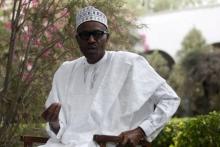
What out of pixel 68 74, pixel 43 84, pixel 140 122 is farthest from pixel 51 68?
pixel 140 122

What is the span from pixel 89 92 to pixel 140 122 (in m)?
0.43

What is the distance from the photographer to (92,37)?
3893mm

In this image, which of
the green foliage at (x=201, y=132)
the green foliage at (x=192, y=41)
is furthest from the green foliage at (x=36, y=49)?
the green foliage at (x=192, y=41)

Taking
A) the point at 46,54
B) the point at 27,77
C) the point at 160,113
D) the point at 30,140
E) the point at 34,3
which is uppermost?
the point at 34,3

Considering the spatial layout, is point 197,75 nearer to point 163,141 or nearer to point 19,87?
point 163,141

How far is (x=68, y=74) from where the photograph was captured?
4.21 m

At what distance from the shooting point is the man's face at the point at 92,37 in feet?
12.8

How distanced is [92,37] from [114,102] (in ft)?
1.53

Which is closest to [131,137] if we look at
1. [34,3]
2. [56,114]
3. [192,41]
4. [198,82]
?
A: [56,114]

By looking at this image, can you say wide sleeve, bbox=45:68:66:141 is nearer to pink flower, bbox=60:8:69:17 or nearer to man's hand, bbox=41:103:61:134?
man's hand, bbox=41:103:61:134

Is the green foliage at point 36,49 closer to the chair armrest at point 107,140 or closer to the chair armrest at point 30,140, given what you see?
the chair armrest at point 30,140

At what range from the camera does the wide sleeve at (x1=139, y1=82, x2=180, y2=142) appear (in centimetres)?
365

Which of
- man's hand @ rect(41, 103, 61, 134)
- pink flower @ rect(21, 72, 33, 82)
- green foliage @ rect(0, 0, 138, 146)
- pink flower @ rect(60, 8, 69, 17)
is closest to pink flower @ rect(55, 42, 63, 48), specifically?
green foliage @ rect(0, 0, 138, 146)

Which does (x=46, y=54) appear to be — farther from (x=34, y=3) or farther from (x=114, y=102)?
(x=114, y=102)
